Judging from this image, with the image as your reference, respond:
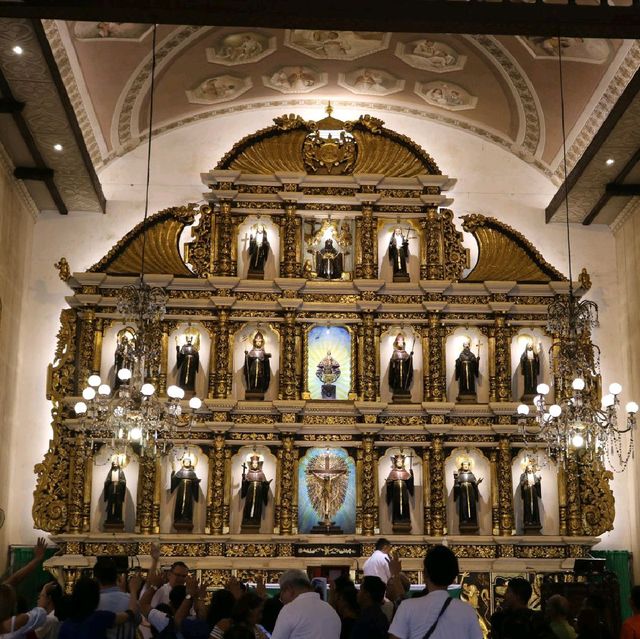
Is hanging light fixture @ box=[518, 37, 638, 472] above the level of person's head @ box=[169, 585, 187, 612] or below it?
above

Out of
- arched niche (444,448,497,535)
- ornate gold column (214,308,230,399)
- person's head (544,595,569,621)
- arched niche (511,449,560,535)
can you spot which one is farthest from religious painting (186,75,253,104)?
person's head (544,595,569,621)

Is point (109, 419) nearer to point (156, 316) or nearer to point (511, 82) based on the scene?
point (156, 316)

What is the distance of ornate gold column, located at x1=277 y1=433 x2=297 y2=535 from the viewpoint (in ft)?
59.0

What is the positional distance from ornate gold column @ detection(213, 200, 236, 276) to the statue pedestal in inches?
184

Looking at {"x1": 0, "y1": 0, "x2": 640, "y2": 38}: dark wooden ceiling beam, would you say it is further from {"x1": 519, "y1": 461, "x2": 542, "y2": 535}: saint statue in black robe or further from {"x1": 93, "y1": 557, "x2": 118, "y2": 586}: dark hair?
{"x1": 519, "y1": 461, "x2": 542, "y2": 535}: saint statue in black robe

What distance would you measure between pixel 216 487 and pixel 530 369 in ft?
19.1

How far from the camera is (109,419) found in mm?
14320

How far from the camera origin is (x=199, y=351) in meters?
19.0

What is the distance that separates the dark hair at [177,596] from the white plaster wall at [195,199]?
425 inches

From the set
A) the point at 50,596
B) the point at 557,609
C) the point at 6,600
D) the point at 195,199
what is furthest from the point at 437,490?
the point at 6,600

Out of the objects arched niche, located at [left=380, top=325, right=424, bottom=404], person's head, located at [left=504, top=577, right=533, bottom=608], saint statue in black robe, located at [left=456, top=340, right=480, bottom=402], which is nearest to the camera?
person's head, located at [left=504, top=577, right=533, bottom=608]

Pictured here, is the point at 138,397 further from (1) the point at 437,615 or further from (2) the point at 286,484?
(1) the point at 437,615

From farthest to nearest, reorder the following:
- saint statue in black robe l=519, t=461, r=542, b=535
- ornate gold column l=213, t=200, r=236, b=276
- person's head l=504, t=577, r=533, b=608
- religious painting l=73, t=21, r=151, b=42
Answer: ornate gold column l=213, t=200, r=236, b=276 → saint statue in black robe l=519, t=461, r=542, b=535 → religious painting l=73, t=21, r=151, b=42 → person's head l=504, t=577, r=533, b=608

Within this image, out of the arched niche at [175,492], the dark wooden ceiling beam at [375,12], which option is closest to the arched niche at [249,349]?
the arched niche at [175,492]
